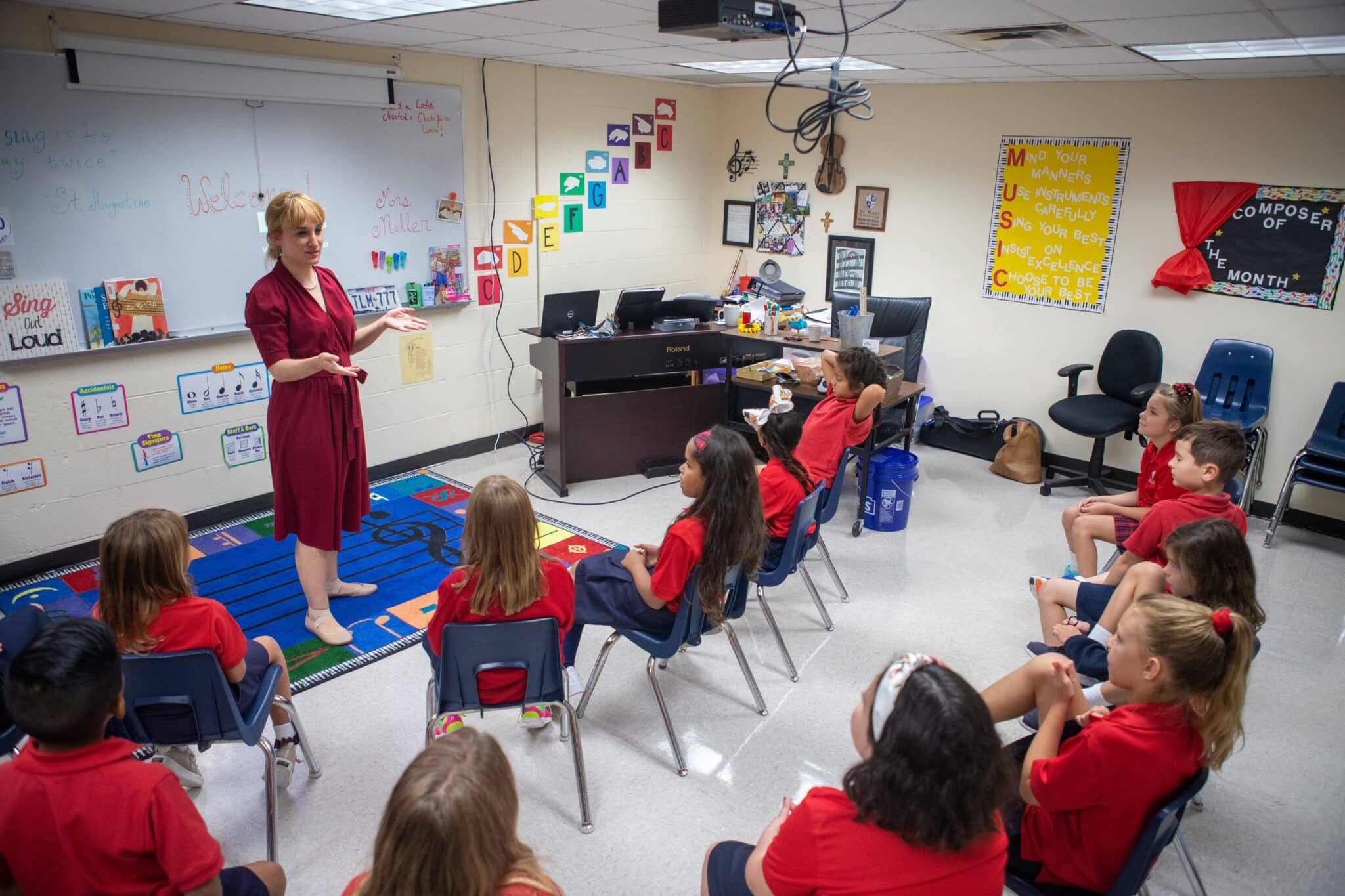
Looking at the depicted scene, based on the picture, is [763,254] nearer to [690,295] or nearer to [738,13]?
[690,295]

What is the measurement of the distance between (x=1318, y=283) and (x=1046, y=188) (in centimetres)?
155

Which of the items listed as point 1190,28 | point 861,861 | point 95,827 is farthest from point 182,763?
point 1190,28

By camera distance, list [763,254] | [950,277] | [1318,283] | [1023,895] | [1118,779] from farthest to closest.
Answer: [763,254] < [950,277] < [1318,283] < [1023,895] < [1118,779]

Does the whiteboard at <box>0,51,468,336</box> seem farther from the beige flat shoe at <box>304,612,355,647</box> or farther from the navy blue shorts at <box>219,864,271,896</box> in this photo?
the navy blue shorts at <box>219,864,271,896</box>

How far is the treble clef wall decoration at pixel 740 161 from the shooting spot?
6.70 m

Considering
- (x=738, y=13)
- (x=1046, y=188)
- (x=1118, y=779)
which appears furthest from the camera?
(x=1046, y=188)

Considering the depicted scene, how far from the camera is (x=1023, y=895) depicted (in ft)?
6.19

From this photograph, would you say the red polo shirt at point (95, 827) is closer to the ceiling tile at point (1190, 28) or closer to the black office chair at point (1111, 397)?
the ceiling tile at point (1190, 28)

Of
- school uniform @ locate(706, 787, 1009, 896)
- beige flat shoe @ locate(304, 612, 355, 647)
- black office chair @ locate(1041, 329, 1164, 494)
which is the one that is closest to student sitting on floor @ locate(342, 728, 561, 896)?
school uniform @ locate(706, 787, 1009, 896)

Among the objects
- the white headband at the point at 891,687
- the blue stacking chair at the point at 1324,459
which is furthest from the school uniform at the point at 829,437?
the blue stacking chair at the point at 1324,459

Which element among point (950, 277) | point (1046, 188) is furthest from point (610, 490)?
point (1046, 188)

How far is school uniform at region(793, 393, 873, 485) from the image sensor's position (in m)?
3.79

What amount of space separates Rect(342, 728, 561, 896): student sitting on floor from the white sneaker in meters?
1.65

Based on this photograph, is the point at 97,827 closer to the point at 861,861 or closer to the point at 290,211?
the point at 861,861
